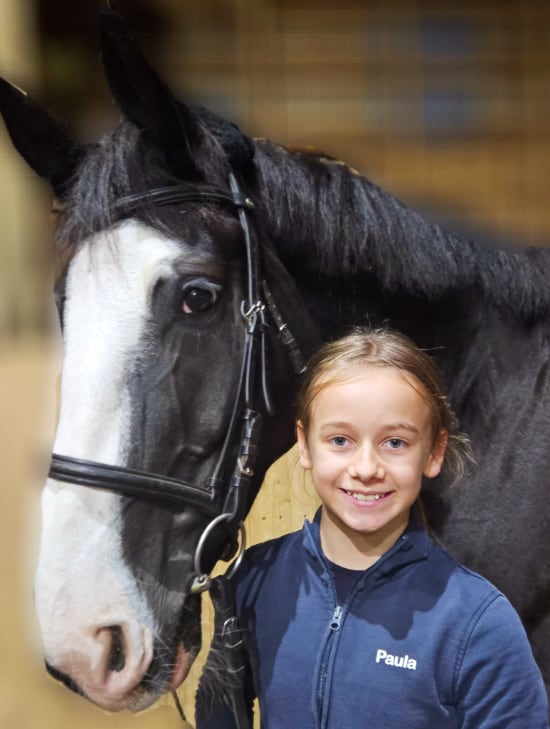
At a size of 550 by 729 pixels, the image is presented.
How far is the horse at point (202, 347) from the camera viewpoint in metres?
0.74

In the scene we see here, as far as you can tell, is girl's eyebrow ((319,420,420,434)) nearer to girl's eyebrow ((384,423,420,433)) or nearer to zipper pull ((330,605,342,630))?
girl's eyebrow ((384,423,420,433))

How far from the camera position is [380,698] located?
67cm

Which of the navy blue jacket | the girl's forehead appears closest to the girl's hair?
the girl's forehead

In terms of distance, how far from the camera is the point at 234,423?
2.61 feet

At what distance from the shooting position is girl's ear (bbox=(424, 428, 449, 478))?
0.73 meters

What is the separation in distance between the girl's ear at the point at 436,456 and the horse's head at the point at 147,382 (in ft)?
0.58

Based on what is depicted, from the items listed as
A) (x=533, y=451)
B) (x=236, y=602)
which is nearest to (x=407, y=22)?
(x=533, y=451)

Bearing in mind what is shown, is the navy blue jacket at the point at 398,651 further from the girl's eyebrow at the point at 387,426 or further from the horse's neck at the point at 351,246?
the horse's neck at the point at 351,246

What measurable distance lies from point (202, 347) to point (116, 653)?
0.98ft

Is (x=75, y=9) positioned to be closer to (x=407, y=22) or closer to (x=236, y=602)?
(x=407, y=22)

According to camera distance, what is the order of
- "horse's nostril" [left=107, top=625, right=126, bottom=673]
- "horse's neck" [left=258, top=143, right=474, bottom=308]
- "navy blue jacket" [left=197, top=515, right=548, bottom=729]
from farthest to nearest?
"horse's neck" [left=258, top=143, right=474, bottom=308], "horse's nostril" [left=107, top=625, right=126, bottom=673], "navy blue jacket" [left=197, top=515, right=548, bottom=729]

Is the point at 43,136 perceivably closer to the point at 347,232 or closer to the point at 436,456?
the point at 347,232

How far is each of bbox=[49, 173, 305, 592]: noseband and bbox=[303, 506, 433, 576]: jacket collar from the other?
0.09 metres

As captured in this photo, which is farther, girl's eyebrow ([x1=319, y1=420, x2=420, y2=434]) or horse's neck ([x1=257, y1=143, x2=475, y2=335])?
horse's neck ([x1=257, y1=143, x2=475, y2=335])
